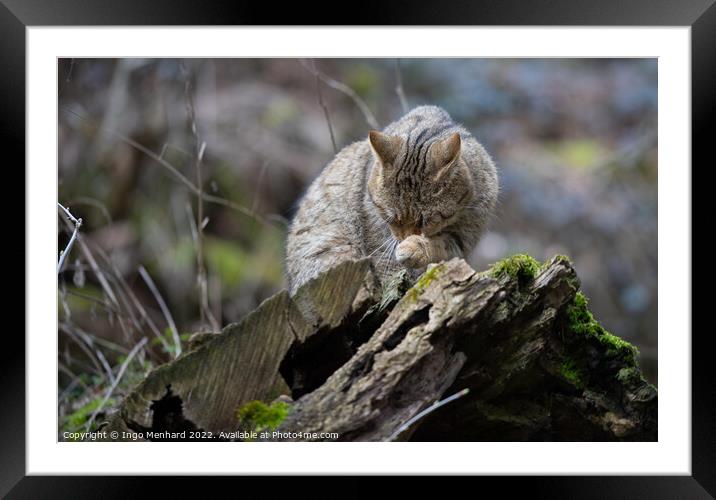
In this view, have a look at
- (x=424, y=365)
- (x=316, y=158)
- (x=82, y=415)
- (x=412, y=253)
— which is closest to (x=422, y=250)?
(x=412, y=253)

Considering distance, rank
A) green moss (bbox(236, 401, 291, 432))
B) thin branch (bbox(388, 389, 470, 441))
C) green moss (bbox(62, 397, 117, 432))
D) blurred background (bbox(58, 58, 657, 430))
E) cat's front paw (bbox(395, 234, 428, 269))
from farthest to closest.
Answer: blurred background (bbox(58, 58, 657, 430))
green moss (bbox(62, 397, 117, 432))
cat's front paw (bbox(395, 234, 428, 269))
green moss (bbox(236, 401, 291, 432))
thin branch (bbox(388, 389, 470, 441))

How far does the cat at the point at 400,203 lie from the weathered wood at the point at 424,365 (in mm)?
485

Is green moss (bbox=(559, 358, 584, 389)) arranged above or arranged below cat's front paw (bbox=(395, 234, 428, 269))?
below

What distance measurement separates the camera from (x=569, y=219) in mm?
9336

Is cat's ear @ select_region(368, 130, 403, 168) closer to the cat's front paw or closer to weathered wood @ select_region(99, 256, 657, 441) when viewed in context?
the cat's front paw

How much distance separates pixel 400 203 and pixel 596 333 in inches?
52.3

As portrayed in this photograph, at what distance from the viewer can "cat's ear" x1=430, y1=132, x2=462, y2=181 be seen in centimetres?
430

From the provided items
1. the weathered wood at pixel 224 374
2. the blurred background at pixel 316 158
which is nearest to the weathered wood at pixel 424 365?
the weathered wood at pixel 224 374

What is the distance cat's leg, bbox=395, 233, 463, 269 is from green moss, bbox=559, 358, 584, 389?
97 centimetres

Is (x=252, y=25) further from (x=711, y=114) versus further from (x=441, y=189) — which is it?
(x=711, y=114)

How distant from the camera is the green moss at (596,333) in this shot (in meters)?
3.80

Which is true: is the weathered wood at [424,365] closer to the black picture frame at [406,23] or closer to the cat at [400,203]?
the black picture frame at [406,23]

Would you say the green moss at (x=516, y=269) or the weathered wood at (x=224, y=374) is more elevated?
the green moss at (x=516, y=269)

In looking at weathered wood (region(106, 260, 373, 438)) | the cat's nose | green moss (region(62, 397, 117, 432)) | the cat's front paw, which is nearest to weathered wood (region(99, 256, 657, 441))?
weathered wood (region(106, 260, 373, 438))
